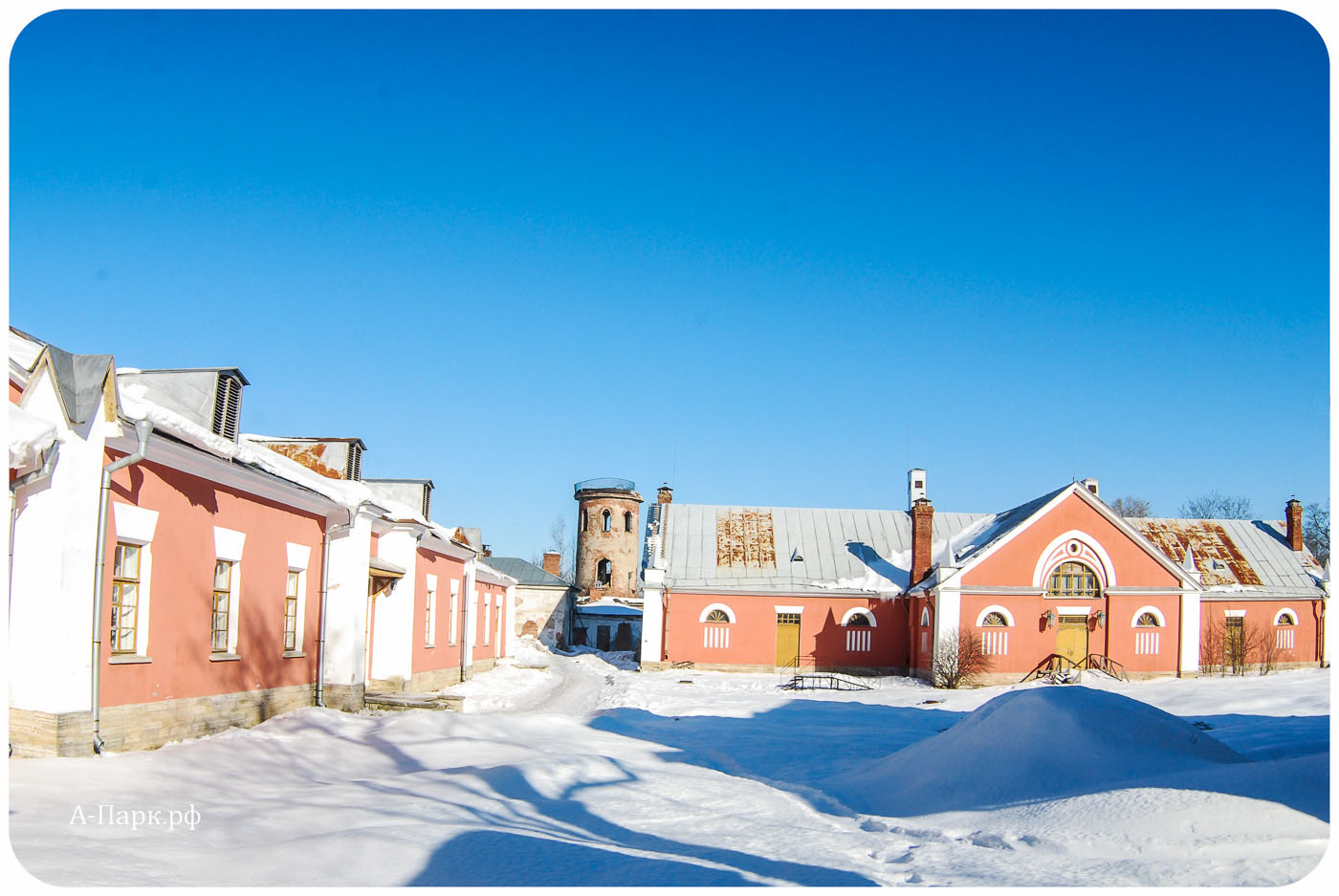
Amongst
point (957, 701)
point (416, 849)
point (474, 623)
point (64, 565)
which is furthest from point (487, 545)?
point (416, 849)

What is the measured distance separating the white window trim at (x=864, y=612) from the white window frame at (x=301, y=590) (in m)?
19.3

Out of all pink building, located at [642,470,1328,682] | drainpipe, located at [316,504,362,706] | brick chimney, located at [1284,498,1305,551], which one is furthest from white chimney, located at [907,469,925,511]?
drainpipe, located at [316,504,362,706]

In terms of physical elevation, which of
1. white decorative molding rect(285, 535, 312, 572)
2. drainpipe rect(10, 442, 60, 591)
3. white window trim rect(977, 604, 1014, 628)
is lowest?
white window trim rect(977, 604, 1014, 628)

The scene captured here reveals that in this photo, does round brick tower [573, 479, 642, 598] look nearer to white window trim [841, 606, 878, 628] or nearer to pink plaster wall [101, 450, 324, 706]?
white window trim [841, 606, 878, 628]

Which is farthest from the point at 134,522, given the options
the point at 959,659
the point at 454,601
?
the point at 959,659

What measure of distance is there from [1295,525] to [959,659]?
48.0ft

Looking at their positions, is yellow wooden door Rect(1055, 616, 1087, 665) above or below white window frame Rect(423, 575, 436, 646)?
below

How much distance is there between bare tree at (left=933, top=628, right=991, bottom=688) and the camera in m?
26.8

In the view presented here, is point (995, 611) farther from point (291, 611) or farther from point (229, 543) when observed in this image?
point (229, 543)

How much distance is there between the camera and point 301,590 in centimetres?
1437

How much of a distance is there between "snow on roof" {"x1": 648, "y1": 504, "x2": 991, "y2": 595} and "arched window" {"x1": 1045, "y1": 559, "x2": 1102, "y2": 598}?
4439 millimetres

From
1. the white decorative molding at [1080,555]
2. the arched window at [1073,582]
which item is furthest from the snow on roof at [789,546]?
the arched window at [1073,582]

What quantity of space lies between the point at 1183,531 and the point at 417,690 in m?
25.9

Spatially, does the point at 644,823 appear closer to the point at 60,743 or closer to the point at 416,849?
the point at 416,849
